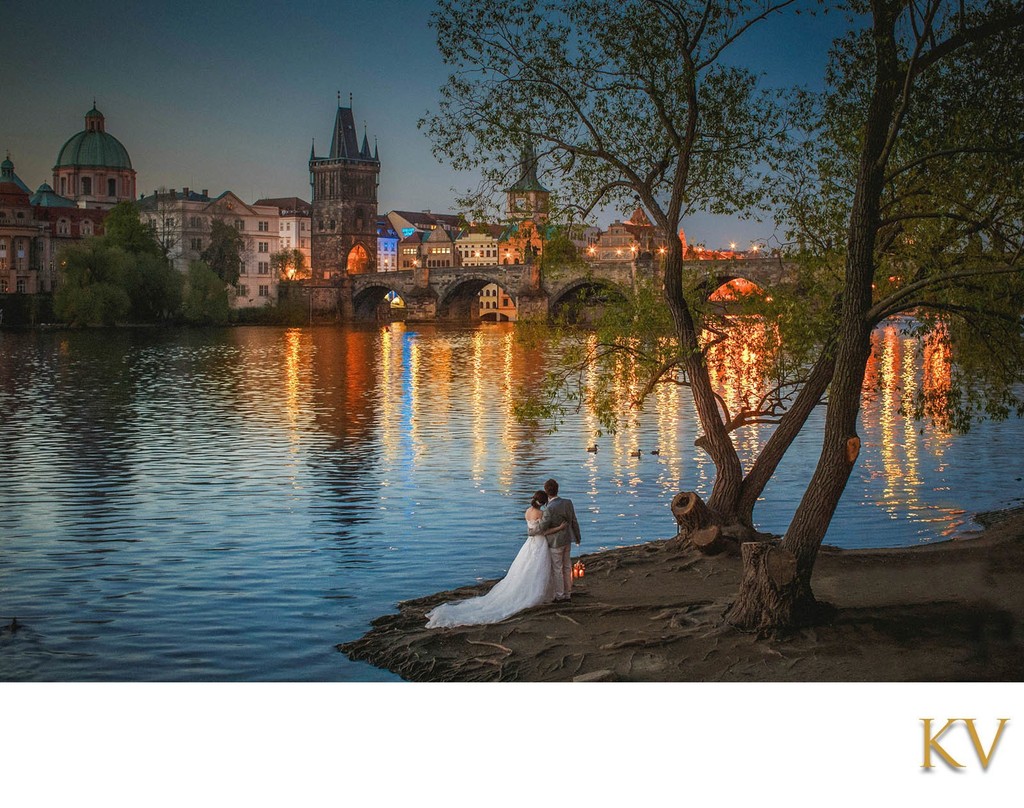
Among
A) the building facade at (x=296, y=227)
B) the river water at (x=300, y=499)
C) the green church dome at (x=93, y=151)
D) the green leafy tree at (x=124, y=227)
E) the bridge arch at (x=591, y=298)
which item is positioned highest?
the building facade at (x=296, y=227)

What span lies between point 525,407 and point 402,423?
41.2 ft

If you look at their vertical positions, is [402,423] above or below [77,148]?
below

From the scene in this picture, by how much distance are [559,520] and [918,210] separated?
283cm

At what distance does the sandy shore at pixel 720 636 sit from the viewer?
22.3 ft

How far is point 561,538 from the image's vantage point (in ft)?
25.4

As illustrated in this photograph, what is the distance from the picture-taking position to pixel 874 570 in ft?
28.7

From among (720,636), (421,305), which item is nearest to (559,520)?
(720,636)

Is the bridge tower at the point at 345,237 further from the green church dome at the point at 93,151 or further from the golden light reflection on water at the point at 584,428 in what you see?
the green church dome at the point at 93,151

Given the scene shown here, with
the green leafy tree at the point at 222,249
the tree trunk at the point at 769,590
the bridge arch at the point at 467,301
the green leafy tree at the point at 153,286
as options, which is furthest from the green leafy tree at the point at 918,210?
the bridge arch at the point at 467,301

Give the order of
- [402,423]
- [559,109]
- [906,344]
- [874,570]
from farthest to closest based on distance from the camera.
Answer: [906,344], [402,423], [559,109], [874,570]

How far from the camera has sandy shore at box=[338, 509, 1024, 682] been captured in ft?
22.3

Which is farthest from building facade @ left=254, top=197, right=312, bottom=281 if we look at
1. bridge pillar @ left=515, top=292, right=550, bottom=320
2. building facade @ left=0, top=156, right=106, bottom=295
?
building facade @ left=0, top=156, right=106, bottom=295
